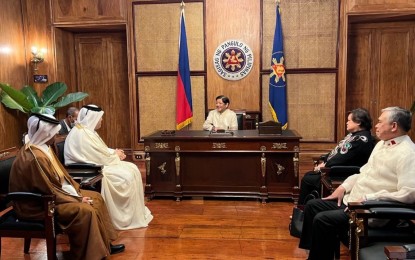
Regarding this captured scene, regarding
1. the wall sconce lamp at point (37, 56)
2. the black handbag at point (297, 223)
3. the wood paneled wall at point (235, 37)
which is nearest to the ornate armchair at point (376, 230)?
the black handbag at point (297, 223)

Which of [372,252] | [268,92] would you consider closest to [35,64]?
[268,92]

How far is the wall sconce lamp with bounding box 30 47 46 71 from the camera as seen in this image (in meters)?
6.24

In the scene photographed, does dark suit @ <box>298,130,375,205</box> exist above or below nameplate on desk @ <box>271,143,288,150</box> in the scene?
above

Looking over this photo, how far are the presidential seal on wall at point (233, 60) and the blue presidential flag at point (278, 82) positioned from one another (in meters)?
0.42

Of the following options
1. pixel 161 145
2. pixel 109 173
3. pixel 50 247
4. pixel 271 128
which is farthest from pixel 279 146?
pixel 50 247

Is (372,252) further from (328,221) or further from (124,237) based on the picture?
(124,237)

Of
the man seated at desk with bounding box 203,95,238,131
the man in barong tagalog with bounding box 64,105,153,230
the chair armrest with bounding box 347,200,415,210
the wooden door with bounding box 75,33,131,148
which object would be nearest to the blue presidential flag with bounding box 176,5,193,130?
the man seated at desk with bounding box 203,95,238,131

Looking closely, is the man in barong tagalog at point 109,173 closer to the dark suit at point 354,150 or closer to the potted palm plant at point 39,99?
the dark suit at point 354,150

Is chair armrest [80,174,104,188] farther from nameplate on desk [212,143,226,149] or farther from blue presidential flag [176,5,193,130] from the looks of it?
blue presidential flag [176,5,193,130]

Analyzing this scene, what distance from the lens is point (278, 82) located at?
19.9 ft

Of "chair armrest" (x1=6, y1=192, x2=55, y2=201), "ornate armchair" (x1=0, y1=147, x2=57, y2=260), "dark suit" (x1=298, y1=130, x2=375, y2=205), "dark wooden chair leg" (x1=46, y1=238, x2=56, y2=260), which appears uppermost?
"dark suit" (x1=298, y1=130, x2=375, y2=205)

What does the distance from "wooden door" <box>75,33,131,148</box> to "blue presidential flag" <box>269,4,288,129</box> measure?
283cm

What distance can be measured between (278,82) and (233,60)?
34.0 inches

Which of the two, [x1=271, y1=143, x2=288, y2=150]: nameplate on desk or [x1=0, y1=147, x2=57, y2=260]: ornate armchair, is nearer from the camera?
[x1=0, y1=147, x2=57, y2=260]: ornate armchair
